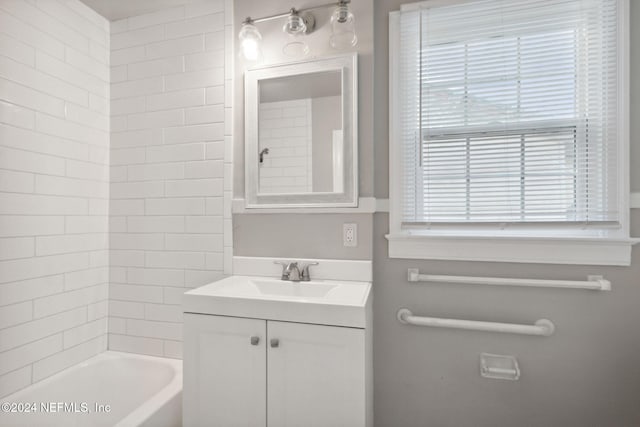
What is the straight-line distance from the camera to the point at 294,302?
4.00 ft

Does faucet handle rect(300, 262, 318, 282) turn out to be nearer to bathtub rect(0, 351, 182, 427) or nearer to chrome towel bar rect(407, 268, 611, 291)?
chrome towel bar rect(407, 268, 611, 291)

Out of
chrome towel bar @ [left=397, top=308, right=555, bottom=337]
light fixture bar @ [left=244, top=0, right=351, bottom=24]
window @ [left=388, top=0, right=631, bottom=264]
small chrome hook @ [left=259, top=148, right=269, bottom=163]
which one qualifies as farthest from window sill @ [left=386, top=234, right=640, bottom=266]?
light fixture bar @ [left=244, top=0, right=351, bottom=24]

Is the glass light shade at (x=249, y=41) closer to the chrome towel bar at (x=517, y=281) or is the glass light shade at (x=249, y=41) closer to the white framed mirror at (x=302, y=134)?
the white framed mirror at (x=302, y=134)

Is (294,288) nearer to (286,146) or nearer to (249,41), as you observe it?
(286,146)

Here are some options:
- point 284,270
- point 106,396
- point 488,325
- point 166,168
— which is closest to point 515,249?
point 488,325

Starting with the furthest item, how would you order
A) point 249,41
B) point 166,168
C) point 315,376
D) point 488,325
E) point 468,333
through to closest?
point 166,168 < point 249,41 < point 468,333 < point 488,325 < point 315,376

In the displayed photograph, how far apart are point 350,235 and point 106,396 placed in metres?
1.54

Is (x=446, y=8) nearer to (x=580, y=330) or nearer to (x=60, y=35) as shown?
(x=580, y=330)

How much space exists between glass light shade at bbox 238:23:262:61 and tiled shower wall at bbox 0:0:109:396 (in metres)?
0.92

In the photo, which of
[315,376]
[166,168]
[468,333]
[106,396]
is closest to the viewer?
[315,376]

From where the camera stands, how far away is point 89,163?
182 cm

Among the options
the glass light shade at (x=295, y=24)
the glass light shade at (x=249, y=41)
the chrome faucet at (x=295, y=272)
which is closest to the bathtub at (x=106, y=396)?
the chrome faucet at (x=295, y=272)

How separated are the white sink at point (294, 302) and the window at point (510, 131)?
36 centimetres

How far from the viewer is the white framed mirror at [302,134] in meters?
1.56
